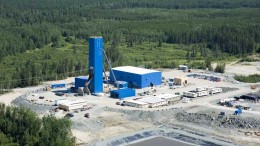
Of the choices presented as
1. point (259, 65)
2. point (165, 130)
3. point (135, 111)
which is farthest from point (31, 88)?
point (259, 65)

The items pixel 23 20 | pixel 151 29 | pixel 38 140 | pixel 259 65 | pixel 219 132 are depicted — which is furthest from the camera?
pixel 23 20

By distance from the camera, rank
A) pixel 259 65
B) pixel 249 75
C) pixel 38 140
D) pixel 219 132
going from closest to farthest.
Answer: pixel 38 140
pixel 219 132
pixel 249 75
pixel 259 65

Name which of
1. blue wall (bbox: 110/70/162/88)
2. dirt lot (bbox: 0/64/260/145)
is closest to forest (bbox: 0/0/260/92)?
blue wall (bbox: 110/70/162/88)

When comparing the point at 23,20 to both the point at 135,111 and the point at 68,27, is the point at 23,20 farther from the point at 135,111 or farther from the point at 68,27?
the point at 135,111

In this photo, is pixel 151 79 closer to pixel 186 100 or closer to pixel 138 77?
pixel 138 77

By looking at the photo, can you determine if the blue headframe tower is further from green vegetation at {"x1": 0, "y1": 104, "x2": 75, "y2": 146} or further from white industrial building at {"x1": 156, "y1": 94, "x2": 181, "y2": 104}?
green vegetation at {"x1": 0, "y1": 104, "x2": 75, "y2": 146}

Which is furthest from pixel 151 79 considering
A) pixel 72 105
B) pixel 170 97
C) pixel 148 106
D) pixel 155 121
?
pixel 155 121
